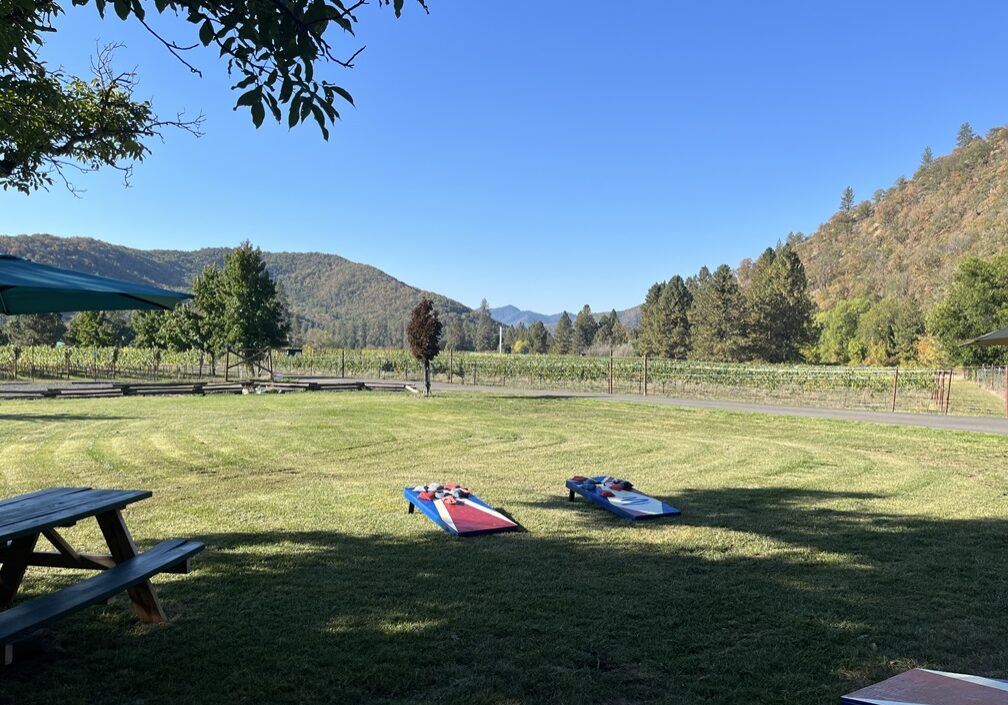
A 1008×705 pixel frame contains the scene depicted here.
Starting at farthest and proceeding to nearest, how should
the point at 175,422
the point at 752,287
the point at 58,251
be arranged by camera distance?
the point at 58,251 < the point at 752,287 < the point at 175,422

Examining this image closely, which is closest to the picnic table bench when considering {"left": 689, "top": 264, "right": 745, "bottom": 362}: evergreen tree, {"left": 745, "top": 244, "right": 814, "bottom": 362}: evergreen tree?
{"left": 689, "top": 264, "right": 745, "bottom": 362}: evergreen tree

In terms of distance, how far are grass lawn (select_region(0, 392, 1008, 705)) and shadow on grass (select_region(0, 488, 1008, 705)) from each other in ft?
0.06

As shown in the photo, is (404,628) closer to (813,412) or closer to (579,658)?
(579,658)

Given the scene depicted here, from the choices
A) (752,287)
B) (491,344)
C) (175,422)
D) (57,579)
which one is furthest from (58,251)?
(57,579)

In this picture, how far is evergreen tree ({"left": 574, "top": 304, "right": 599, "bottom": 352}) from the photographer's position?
12269 centimetres

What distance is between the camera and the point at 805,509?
707 cm

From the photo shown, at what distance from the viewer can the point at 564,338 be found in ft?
409

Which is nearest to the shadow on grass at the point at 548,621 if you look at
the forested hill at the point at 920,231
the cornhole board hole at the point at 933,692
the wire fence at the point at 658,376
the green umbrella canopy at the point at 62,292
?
the cornhole board hole at the point at 933,692

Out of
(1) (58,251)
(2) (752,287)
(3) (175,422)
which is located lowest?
(3) (175,422)

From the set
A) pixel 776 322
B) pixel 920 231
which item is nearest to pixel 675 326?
pixel 776 322

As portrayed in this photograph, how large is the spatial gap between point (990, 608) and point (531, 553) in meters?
3.04

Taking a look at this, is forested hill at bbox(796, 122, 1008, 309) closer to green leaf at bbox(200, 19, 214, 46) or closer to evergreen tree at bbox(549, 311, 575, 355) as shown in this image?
evergreen tree at bbox(549, 311, 575, 355)

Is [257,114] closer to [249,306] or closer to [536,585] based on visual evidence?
[536,585]

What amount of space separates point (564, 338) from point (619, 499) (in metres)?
118
